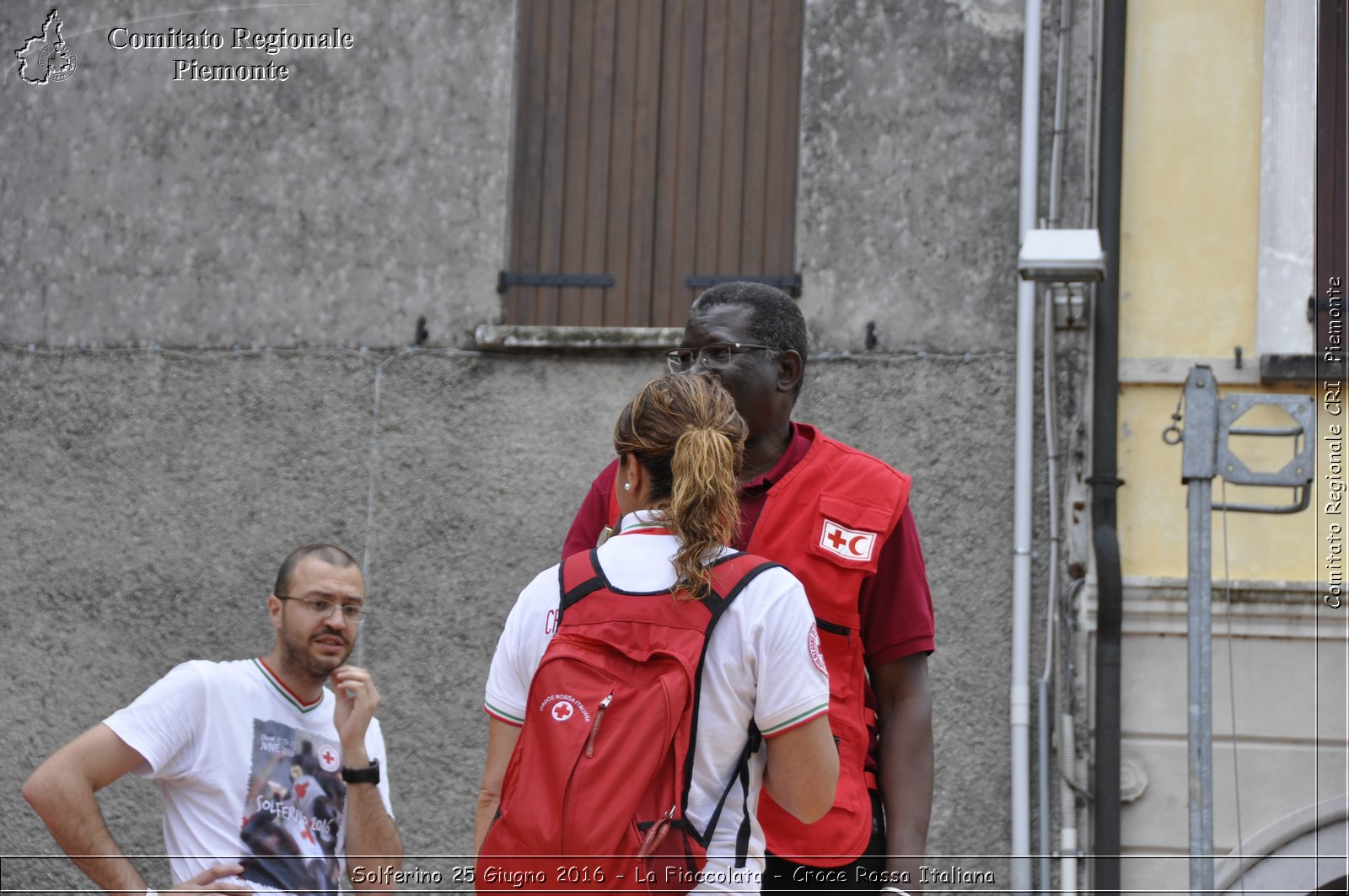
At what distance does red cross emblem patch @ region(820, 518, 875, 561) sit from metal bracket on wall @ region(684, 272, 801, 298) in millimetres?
3378

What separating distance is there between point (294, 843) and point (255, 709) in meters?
0.39

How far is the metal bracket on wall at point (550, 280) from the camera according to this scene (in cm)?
683

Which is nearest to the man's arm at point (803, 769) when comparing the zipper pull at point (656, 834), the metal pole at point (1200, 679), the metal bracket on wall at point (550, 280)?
the zipper pull at point (656, 834)

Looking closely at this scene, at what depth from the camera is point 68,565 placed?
7020 mm

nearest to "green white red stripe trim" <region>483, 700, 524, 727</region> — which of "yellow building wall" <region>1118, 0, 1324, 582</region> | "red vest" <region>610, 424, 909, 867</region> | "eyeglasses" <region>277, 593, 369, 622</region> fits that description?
"red vest" <region>610, 424, 909, 867</region>

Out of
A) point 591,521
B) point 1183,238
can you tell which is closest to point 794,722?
point 591,521

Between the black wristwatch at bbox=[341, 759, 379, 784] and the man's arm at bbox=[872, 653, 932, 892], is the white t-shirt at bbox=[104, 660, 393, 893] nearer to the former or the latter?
the black wristwatch at bbox=[341, 759, 379, 784]

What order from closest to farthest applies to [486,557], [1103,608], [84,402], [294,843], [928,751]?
[928,751] < [294,843] < [1103,608] < [486,557] < [84,402]

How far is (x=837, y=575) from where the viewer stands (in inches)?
128

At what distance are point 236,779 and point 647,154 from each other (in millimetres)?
3746

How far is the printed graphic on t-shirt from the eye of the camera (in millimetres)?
4023

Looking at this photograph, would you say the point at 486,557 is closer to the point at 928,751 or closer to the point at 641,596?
the point at 928,751

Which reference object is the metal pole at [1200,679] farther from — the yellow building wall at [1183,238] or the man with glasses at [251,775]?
the man with glasses at [251,775]

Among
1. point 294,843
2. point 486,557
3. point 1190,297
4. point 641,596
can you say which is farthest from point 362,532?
point 641,596
